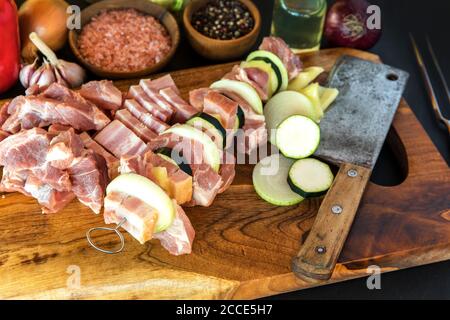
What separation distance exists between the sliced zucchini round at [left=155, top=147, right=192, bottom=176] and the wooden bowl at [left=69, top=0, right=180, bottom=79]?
0.77m

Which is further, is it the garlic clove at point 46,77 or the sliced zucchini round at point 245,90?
the garlic clove at point 46,77

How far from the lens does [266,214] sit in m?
2.86

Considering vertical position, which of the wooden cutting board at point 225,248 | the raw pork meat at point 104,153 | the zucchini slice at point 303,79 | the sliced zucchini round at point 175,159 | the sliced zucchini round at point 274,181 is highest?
the zucchini slice at point 303,79

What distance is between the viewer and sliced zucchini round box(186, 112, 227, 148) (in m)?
2.87

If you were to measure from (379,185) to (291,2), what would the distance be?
1.24m

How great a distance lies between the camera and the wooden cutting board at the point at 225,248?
8.45 feet

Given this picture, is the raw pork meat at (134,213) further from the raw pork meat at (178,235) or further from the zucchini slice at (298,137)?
the zucchini slice at (298,137)

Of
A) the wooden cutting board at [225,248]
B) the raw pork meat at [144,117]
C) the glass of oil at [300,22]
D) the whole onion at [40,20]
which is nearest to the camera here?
the wooden cutting board at [225,248]

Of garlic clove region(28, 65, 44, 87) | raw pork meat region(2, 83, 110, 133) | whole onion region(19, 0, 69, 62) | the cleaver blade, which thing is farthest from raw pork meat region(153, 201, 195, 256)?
whole onion region(19, 0, 69, 62)

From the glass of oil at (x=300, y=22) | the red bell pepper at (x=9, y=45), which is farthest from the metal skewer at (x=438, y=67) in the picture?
the red bell pepper at (x=9, y=45)

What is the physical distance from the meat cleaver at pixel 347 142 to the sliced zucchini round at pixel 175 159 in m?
0.61

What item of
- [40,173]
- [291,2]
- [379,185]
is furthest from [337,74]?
[40,173]

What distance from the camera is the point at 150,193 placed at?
8.23ft

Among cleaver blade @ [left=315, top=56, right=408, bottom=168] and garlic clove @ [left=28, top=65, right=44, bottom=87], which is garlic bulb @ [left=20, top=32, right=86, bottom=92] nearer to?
garlic clove @ [left=28, top=65, right=44, bottom=87]
